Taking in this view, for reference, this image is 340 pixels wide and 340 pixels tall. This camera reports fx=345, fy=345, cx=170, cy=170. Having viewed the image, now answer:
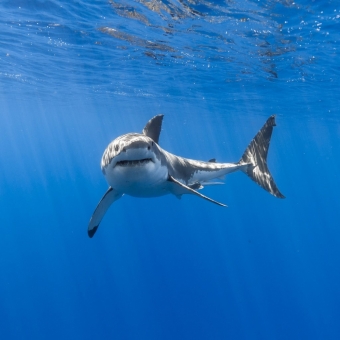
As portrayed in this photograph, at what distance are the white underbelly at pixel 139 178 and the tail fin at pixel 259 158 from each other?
14.6ft

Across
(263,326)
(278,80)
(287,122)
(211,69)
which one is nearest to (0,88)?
(211,69)

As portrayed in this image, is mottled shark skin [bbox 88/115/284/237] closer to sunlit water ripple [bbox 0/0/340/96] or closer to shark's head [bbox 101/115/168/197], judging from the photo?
shark's head [bbox 101/115/168/197]

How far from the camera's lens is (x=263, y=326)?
22891mm

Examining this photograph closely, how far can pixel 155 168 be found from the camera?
6137 millimetres

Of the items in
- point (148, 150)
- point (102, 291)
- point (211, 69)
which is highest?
point (211, 69)

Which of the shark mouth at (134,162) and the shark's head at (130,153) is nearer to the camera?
the shark's head at (130,153)

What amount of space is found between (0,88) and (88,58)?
15.2 meters

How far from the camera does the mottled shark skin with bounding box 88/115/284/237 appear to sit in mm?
5492

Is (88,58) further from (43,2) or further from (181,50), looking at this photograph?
(43,2)

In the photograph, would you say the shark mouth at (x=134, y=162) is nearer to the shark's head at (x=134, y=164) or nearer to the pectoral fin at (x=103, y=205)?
the shark's head at (x=134, y=164)

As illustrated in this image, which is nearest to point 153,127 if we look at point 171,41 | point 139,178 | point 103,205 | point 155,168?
point 103,205

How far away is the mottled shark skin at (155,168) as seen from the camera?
5.49 m

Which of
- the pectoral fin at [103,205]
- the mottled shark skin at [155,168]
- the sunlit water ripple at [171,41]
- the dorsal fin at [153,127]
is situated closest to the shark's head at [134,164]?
the mottled shark skin at [155,168]

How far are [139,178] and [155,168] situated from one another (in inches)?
14.4
